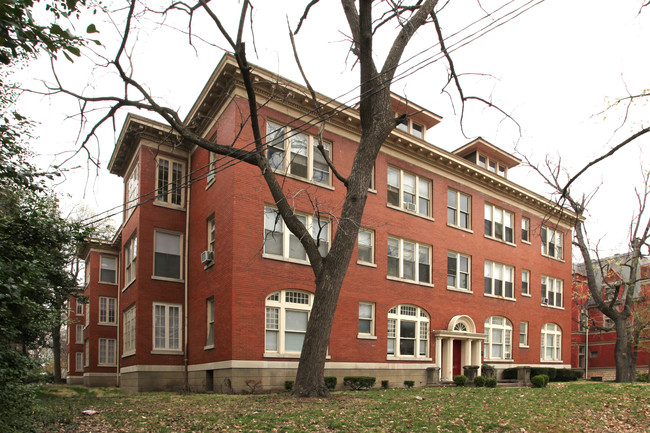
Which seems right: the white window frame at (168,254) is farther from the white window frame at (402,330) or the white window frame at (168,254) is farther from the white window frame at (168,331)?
the white window frame at (402,330)

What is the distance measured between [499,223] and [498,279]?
3.34 meters

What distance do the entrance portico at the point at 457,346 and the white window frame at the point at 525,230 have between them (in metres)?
8.36

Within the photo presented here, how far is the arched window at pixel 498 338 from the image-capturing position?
29.2 metres

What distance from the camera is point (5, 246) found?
279 inches

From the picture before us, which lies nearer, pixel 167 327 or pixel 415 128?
pixel 167 327

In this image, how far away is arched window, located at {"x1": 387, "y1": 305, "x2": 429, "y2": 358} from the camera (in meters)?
23.9

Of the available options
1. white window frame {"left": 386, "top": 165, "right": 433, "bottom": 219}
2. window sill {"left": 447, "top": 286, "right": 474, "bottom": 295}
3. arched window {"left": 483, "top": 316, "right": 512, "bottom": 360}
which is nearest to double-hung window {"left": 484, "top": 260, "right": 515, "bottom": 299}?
arched window {"left": 483, "top": 316, "right": 512, "bottom": 360}

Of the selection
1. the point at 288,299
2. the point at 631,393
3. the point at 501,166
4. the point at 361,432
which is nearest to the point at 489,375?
the point at 631,393

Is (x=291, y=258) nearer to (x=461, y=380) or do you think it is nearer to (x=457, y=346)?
(x=461, y=380)

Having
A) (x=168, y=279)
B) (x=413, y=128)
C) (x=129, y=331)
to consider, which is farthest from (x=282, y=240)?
(x=413, y=128)

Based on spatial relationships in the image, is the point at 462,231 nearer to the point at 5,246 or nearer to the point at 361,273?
the point at 361,273

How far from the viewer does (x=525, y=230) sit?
111 feet

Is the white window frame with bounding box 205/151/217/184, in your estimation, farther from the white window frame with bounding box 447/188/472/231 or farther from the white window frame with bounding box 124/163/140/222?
the white window frame with bounding box 447/188/472/231

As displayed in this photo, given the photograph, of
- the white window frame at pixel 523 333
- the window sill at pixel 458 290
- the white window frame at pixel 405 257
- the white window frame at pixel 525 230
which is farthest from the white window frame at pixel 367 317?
the white window frame at pixel 525 230
